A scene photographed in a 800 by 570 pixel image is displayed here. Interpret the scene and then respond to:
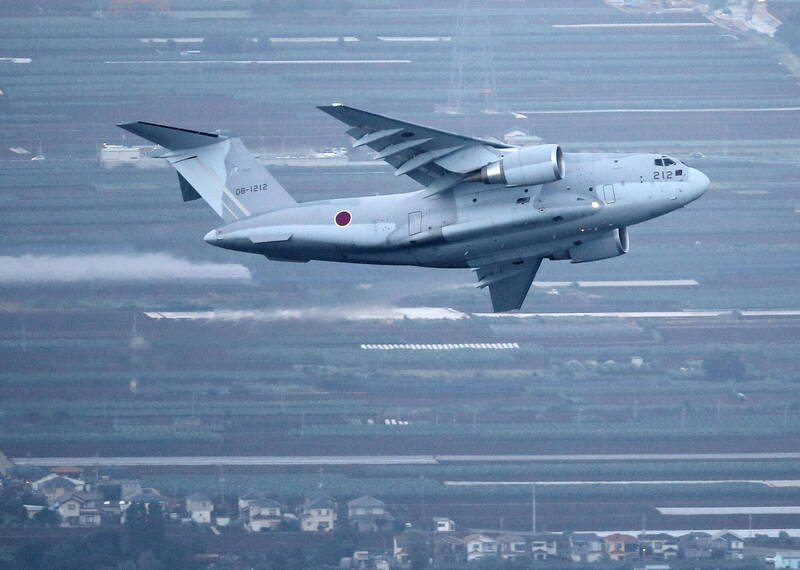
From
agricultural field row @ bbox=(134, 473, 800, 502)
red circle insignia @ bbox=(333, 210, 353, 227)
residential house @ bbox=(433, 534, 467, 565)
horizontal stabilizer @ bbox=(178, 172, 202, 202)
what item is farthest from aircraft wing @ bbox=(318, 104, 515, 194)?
agricultural field row @ bbox=(134, 473, 800, 502)

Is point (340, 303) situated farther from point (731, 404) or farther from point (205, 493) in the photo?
point (731, 404)

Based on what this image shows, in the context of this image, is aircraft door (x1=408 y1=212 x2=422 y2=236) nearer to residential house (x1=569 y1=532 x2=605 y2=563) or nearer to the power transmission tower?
residential house (x1=569 y1=532 x2=605 y2=563)

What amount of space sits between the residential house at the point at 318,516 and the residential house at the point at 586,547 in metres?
10.4

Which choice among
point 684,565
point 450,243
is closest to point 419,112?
point 684,565

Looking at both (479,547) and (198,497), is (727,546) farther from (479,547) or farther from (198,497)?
(198,497)

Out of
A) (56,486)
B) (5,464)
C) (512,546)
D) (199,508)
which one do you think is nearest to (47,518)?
(56,486)

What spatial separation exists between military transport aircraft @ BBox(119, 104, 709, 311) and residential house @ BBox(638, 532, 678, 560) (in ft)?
109

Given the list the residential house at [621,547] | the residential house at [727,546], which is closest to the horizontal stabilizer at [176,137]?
the residential house at [621,547]

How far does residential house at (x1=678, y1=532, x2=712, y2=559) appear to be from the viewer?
232 feet

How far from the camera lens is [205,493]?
7706 cm

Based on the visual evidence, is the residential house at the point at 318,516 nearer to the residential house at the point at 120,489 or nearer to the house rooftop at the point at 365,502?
the house rooftop at the point at 365,502

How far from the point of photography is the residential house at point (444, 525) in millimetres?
73438

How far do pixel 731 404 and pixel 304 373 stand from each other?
22118 millimetres

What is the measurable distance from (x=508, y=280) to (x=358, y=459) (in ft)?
134
